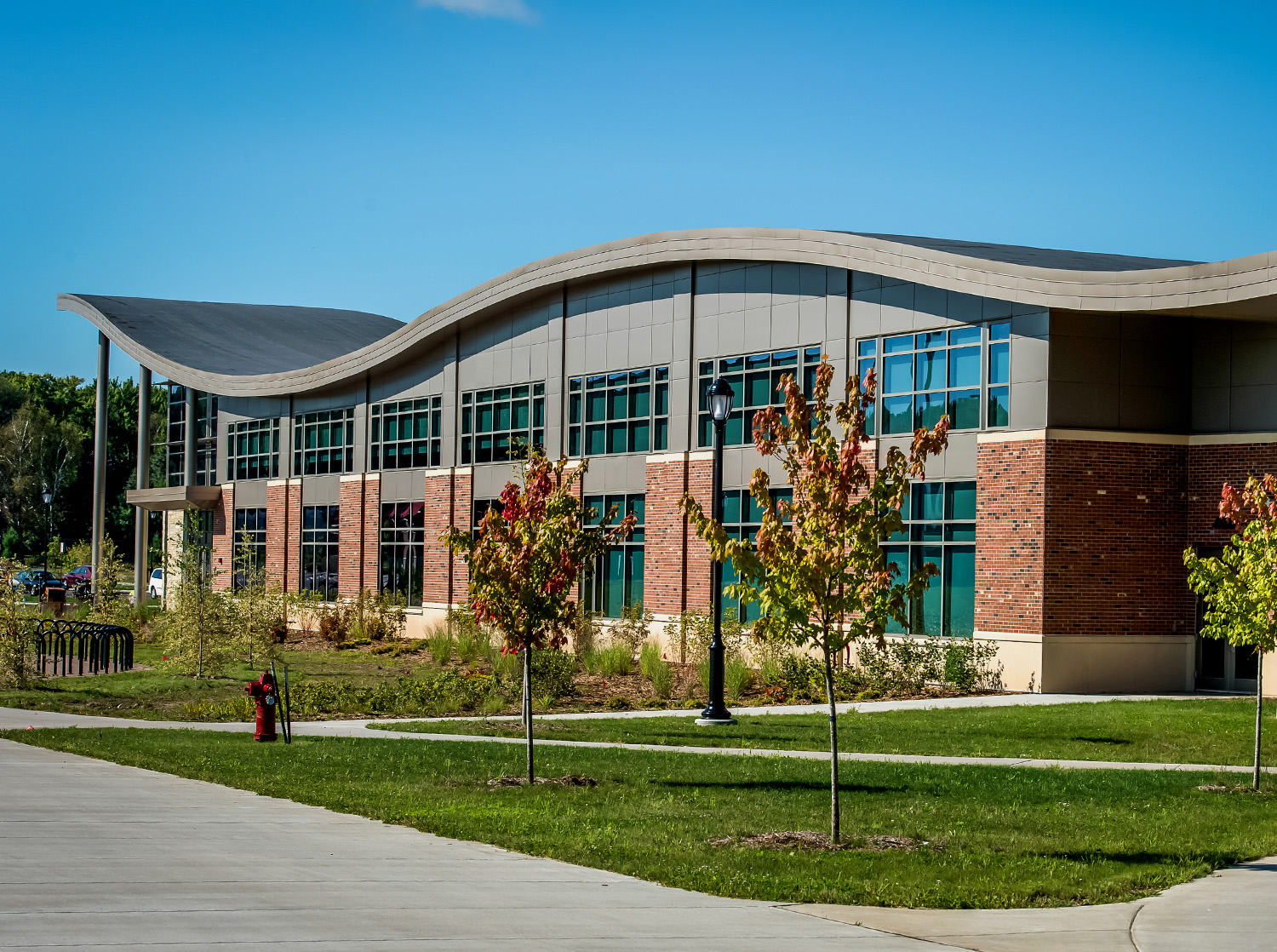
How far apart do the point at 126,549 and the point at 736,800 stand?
10956 cm

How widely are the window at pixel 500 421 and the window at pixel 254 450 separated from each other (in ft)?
41.6

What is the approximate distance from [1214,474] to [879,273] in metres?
7.21

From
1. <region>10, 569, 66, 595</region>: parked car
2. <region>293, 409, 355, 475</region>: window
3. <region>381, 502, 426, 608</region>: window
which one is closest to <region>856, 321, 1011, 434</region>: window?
<region>381, 502, 426, 608</region>: window

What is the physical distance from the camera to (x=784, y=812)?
13.2m

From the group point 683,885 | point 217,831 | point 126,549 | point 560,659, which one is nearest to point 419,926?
point 683,885

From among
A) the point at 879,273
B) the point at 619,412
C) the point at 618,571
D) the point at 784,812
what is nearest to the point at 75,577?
the point at 618,571

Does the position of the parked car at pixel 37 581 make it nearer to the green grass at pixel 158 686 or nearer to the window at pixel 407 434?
the window at pixel 407 434

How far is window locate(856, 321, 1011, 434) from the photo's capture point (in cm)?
2766

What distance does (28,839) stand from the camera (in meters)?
10.9

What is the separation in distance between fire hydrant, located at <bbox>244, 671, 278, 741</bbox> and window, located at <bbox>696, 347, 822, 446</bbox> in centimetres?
1459

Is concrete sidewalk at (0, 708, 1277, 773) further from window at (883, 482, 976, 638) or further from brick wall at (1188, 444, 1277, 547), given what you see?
brick wall at (1188, 444, 1277, 547)

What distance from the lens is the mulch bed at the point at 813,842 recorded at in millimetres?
11523

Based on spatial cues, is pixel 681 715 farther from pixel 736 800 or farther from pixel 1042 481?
pixel 736 800

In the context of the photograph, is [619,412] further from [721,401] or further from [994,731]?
[994,731]
